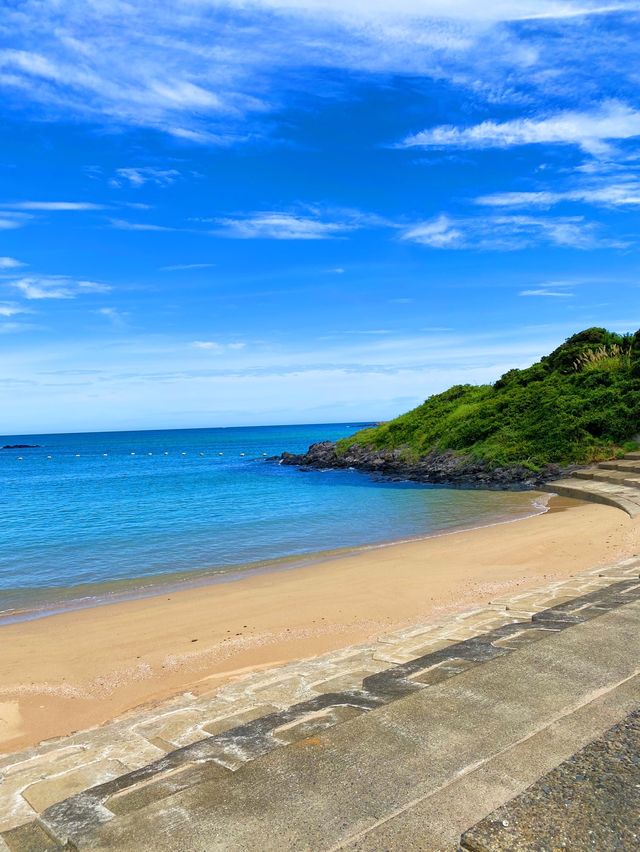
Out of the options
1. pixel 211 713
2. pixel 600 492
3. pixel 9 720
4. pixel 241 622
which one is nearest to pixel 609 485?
pixel 600 492

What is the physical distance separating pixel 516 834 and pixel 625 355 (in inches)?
1293

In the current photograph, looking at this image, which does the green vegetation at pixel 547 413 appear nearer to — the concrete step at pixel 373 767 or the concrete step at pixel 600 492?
the concrete step at pixel 600 492

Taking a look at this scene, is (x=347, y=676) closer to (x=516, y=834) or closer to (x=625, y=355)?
(x=516, y=834)

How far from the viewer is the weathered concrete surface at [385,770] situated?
2.38 metres

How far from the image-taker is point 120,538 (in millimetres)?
16969

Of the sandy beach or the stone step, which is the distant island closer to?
the stone step

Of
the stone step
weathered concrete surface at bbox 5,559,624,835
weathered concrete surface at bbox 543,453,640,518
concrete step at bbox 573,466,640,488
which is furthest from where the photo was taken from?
the stone step

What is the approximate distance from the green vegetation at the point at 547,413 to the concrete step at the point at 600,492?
3.20 metres

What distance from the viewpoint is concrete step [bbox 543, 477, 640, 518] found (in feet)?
55.5

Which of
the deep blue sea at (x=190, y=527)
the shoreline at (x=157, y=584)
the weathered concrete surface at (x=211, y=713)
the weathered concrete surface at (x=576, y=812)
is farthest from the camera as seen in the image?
the deep blue sea at (x=190, y=527)

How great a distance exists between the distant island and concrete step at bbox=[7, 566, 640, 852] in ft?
76.7

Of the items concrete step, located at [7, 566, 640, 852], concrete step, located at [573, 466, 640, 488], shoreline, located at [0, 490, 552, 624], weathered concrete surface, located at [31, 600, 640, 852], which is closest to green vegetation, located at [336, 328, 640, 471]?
concrete step, located at [573, 466, 640, 488]

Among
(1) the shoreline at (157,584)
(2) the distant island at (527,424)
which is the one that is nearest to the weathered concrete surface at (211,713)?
(1) the shoreline at (157,584)

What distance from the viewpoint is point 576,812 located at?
2.43m
